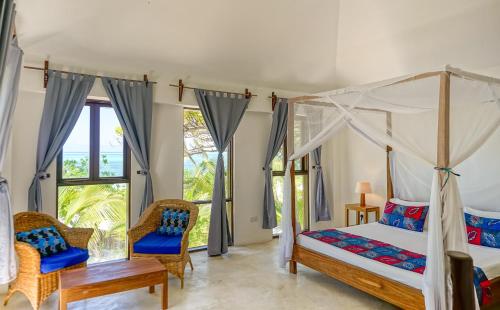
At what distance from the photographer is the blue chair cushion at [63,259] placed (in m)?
3.16

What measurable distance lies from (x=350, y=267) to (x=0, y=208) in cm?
324

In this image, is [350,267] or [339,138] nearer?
[350,267]

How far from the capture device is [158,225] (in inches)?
173

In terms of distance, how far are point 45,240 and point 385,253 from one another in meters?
3.57

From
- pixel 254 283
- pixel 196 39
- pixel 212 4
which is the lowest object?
pixel 254 283

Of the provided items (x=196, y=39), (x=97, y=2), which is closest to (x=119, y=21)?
(x=97, y=2)

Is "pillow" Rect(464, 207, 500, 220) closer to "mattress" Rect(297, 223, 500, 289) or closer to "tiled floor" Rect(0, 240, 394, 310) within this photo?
"mattress" Rect(297, 223, 500, 289)

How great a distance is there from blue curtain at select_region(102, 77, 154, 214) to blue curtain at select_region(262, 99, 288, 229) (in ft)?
6.57

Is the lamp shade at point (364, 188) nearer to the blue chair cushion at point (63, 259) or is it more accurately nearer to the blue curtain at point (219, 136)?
the blue curtain at point (219, 136)

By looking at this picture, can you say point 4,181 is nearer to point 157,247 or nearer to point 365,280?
point 157,247

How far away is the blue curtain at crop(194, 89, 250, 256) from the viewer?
5008 millimetres

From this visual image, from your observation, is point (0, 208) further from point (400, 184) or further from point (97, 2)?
point (400, 184)

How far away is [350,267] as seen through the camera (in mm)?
3479

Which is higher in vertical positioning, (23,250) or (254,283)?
(23,250)
